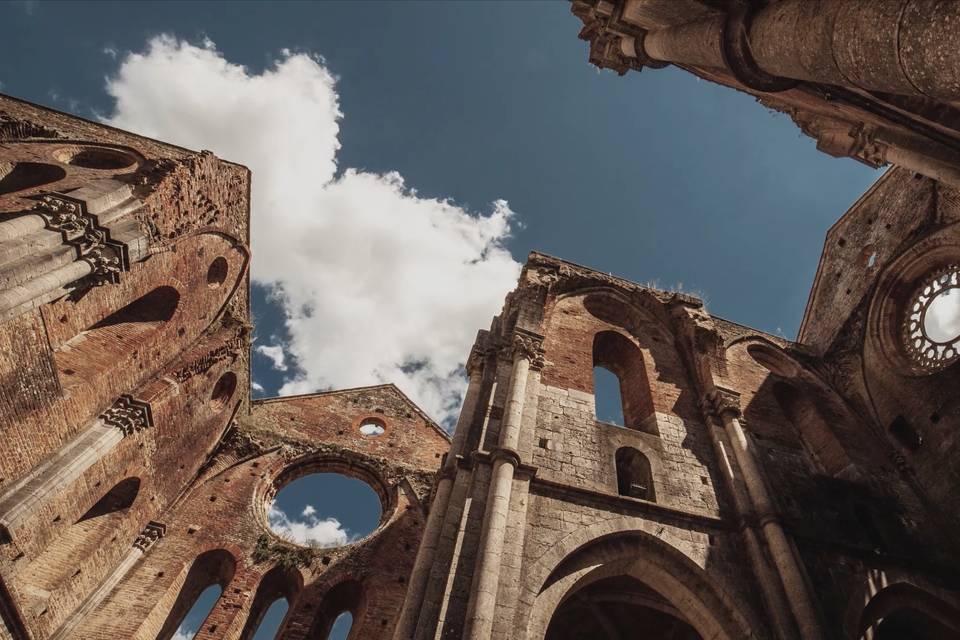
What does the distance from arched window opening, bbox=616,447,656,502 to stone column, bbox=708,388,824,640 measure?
142cm

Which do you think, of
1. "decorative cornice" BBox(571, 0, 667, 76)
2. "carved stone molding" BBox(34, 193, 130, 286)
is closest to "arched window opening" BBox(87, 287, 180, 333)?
"carved stone molding" BBox(34, 193, 130, 286)

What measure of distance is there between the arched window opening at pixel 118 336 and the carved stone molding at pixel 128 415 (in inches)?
29.6

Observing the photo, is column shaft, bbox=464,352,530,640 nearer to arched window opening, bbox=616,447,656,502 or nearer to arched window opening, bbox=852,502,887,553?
Result: arched window opening, bbox=616,447,656,502

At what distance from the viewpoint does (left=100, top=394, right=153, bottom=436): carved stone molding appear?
864cm

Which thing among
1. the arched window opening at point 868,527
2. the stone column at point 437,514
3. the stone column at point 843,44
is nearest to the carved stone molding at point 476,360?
the stone column at point 437,514

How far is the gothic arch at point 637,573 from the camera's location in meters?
5.80

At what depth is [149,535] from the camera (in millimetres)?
9969

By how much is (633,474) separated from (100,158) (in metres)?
11.8

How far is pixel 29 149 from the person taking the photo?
934 cm

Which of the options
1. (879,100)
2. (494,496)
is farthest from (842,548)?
(879,100)

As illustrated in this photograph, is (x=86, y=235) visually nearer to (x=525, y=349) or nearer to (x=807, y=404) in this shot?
(x=525, y=349)

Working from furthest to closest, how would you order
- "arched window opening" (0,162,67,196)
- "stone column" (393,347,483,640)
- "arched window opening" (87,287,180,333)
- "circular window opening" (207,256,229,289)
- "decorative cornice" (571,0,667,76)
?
"circular window opening" (207,256,229,289), "arched window opening" (87,287,180,333), "arched window opening" (0,162,67,196), "decorative cornice" (571,0,667,76), "stone column" (393,347,483,640)

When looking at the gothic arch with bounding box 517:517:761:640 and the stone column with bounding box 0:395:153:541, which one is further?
the stone column with bounding box 0:395:153:541

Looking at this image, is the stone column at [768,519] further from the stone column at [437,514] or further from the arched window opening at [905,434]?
the stone column at [437,514]
